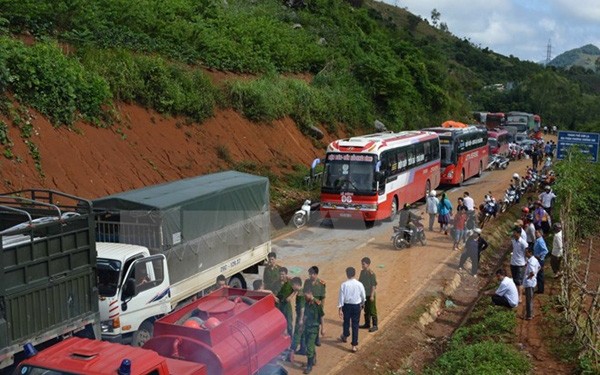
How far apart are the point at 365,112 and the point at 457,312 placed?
25316mm

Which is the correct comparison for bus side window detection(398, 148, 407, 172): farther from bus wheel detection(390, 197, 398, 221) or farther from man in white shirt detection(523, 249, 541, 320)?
man in white shirt detection(523, 249, 541, 320)

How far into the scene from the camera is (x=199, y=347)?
364 inches

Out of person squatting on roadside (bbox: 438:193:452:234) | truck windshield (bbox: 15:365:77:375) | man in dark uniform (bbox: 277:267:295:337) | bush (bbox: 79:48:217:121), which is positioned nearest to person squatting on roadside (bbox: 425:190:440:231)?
person squatting on roadside (bbox: 438:193:452:234)

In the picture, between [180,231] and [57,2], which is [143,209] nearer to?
[180,231]

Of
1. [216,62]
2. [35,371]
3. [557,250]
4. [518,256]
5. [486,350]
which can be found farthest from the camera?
Answer: [216,62]

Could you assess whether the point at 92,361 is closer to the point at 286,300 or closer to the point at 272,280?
the point at 286,300

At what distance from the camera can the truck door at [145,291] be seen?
11750 mm

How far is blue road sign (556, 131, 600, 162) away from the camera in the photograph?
28547mm

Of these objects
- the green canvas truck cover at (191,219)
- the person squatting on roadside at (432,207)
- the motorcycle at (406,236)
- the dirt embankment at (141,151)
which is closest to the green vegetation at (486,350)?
the green canvas truck cover at (191,219)

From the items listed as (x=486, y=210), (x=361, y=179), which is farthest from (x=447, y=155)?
(x=361, y=179)

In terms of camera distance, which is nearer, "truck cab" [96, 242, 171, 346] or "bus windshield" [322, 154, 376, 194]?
"truck cab" [96, 242, 171, 346]

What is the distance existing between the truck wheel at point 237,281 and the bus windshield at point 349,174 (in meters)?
8.34

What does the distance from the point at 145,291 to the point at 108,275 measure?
728 mm

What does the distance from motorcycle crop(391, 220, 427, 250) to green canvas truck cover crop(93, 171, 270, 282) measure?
17.3ft
